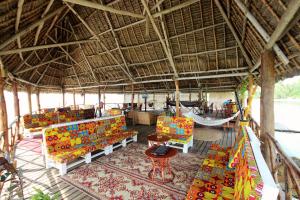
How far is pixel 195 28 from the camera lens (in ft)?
17.1

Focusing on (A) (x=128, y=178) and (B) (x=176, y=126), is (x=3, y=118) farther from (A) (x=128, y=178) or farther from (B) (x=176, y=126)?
(B) (x=176, y=126)

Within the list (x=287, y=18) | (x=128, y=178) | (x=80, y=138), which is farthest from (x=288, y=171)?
(x=80, y=138)

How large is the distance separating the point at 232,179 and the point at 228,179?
0.22ft

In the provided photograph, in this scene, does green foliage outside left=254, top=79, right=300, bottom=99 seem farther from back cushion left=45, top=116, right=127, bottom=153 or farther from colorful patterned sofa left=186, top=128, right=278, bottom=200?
back cushion left=45, top=116, right=127, bottom=153

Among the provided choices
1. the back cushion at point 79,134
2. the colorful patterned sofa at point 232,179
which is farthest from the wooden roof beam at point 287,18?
the back cushion at point 79,134

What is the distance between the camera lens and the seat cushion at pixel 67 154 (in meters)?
3.21

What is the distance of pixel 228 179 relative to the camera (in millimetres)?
2496

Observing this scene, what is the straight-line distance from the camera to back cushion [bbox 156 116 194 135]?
4.89 m

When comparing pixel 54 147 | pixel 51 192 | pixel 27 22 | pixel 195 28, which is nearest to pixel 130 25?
pixel 195 28

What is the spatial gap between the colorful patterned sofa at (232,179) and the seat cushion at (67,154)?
8.53 feet

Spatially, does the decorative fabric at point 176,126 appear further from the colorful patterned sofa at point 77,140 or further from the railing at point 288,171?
the railing at point 288,171

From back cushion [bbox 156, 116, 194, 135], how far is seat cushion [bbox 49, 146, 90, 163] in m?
2.50

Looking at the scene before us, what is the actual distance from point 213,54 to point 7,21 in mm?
6269

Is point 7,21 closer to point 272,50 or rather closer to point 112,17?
point 112,17
